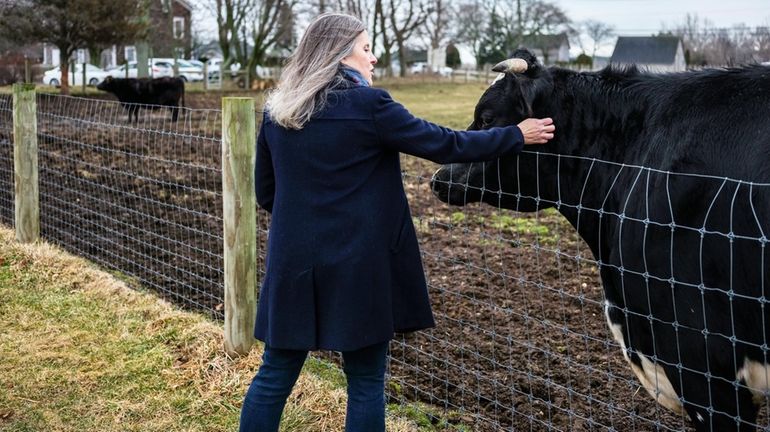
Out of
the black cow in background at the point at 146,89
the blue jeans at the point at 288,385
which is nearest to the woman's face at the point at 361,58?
the blue jeans at the point at 288,385

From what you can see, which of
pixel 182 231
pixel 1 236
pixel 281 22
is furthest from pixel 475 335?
pixel 281 22

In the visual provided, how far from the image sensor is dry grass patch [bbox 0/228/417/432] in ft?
13.6

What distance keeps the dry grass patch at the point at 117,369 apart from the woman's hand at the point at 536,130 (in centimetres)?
162

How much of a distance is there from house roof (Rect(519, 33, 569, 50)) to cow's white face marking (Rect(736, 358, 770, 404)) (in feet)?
184

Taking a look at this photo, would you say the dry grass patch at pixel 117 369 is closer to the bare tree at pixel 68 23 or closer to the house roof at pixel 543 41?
the bare tree at pixel 68 23

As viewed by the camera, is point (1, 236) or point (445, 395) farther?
point (1, 236)

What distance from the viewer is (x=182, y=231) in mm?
7977

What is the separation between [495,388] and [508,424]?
10.0 inches

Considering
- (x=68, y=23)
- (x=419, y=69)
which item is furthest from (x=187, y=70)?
(x=419, y=69)

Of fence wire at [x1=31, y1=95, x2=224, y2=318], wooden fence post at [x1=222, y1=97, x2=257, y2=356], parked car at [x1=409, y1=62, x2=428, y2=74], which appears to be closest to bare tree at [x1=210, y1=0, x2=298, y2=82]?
parked car at [x1=409, y1=62, x2=428, y2=74]

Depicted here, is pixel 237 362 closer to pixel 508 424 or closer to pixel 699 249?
pixel 508 424

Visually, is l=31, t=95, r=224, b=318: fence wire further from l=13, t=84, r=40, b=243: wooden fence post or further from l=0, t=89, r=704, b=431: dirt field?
l=13, t=84, r=40, b=243: wooden fence post

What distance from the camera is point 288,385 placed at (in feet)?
10.5

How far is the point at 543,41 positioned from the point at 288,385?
61107 millimetres
